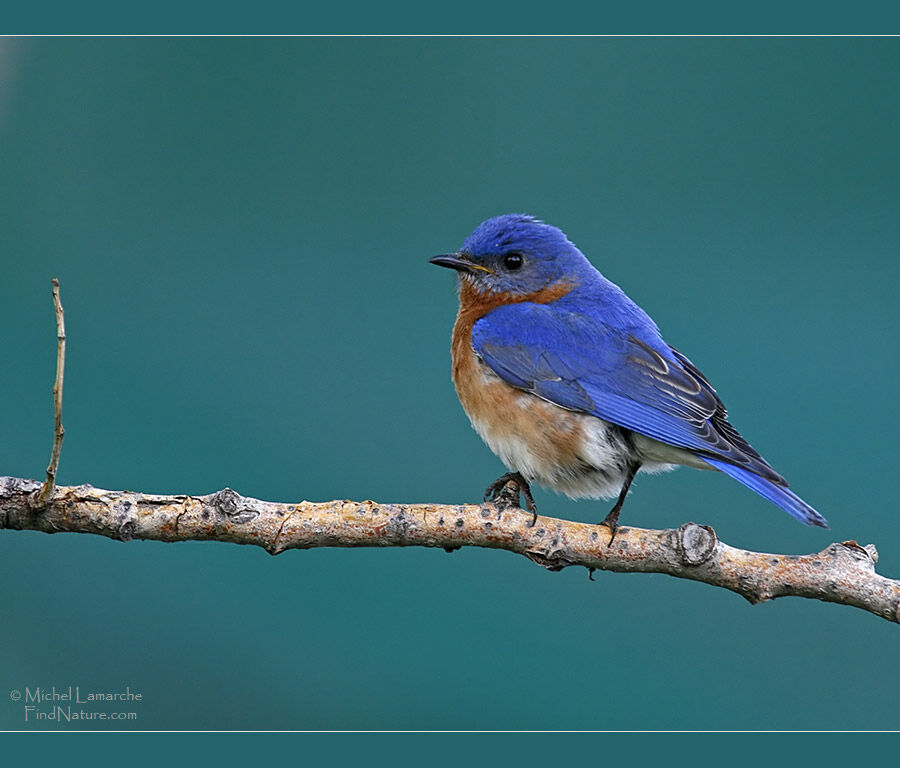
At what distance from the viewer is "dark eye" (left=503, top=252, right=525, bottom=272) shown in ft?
11.2

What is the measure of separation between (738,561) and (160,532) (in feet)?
4.72

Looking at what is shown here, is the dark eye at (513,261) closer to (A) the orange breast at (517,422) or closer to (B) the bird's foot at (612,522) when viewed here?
(A) the orange breast at (517,422)

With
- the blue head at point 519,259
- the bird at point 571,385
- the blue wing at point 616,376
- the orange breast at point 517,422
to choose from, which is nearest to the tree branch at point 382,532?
the bird at point 571,385

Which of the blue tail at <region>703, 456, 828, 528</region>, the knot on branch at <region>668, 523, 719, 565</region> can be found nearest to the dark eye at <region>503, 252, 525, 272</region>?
the blue tail at <region>703, 456, 828, 528</region>

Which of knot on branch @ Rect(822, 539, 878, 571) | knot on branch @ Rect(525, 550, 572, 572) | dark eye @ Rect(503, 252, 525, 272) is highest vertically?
dark eye @ Rect(503, 252, 525, 272)

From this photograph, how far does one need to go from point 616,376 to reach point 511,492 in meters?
0.53


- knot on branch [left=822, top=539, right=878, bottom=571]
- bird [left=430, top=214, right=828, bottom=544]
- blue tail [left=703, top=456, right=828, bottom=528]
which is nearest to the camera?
knot on branch [left=822, top=539, right=878, bottom=571]

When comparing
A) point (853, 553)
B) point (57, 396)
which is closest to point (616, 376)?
point (853, 553)

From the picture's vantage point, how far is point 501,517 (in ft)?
8.52

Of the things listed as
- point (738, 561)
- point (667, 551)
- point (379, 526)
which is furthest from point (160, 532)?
point (738, 561)

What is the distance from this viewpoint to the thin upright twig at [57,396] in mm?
2133

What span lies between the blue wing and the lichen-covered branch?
320 millimetres

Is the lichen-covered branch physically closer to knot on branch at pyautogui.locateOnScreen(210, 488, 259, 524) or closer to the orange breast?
knot on branch at pyautogui.locateOnScreen(210, 488, 259, 524)

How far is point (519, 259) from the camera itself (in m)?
A: 3.41
